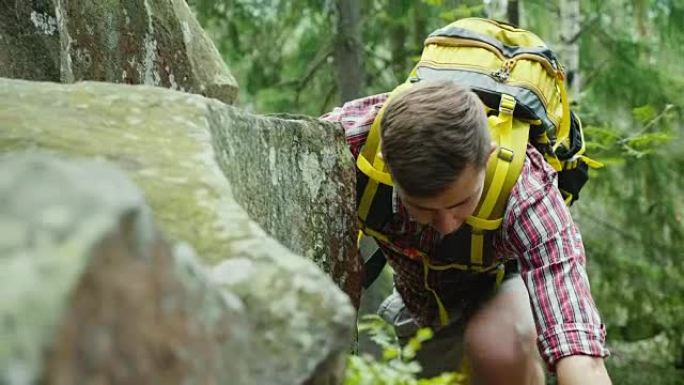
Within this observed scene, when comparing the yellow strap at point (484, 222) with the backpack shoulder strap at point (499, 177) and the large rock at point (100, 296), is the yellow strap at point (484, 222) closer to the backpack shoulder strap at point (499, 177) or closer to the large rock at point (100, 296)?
the backpack shoulder strap at point (499, 177)

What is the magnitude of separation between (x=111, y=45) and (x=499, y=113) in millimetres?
1742

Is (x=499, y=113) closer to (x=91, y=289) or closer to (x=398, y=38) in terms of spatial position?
(x=91, y=289)

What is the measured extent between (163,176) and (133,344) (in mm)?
774

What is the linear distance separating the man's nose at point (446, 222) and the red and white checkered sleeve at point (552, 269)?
20 cm

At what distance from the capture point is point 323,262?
3447 millimetres

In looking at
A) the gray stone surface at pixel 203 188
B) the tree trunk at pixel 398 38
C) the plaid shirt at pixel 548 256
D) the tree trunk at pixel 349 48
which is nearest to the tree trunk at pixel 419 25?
the tree trunk at pixel 398 38

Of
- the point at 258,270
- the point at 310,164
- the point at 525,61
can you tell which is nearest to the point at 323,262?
the point at 310,164

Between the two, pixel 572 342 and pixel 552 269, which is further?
pixel 552 269

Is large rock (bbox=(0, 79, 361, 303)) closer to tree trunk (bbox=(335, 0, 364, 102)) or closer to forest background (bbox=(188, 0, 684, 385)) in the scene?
forest background (bbox=(188, 0, 684, 385))

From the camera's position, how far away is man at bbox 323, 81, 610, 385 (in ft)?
9.62

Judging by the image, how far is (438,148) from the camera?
2.89 meters

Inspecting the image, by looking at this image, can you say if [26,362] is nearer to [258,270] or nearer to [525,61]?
[258,270]

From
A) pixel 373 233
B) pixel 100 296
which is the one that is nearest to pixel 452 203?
pixel 373 233

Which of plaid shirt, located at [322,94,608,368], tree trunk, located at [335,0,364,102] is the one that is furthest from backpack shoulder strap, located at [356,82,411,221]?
tree trunk, located at [335,0,364,102]
